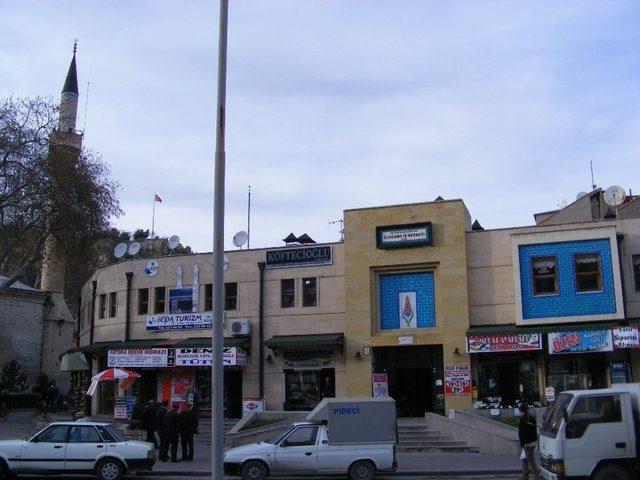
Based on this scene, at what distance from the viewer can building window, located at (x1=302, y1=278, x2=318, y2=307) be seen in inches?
1262

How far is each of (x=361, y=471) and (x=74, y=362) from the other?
78.2ft

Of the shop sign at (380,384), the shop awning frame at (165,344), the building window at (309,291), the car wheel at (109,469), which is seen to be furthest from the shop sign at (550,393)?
the car wheel at (109,469)

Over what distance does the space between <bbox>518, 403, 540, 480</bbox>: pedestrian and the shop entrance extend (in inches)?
533

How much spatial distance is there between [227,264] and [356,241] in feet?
21.6

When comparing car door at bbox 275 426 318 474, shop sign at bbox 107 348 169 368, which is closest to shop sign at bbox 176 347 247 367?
shop sign at bbox 107 348 169 368

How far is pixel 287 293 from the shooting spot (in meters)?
32.6

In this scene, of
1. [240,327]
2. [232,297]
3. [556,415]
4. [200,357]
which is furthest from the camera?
[232,297]

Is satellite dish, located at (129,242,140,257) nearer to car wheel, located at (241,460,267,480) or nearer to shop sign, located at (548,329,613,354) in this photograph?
shop sign, located at (548,329,613,354)

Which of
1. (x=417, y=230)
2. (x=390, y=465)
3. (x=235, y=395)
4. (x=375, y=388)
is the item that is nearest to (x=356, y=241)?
(x=417, y=230)

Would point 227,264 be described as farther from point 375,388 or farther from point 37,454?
point 37,454

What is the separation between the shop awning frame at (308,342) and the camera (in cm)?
3000

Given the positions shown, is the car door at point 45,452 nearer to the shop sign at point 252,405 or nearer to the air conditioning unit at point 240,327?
the shop sign at point 252,405

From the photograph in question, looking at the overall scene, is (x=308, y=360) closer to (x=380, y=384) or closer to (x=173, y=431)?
(x=380, y=384)

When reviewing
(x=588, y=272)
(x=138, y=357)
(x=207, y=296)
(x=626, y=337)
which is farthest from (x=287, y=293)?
(x=626, y=337)
